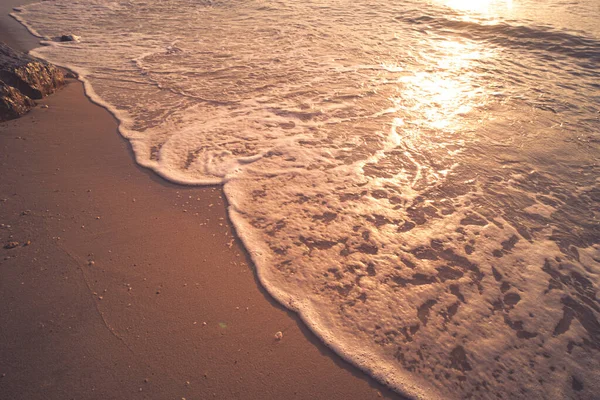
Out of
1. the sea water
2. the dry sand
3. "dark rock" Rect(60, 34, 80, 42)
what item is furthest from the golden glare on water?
"dark rock" Rect(60, 34, 80, 42)

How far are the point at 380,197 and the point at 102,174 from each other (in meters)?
2.60

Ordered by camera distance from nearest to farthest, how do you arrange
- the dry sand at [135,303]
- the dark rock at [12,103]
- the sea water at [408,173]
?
1. the dry sand at [135,303]
2. the sea water at [408,173]
3. the dark rock at [12,103]

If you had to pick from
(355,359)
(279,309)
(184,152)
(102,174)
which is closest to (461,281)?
(355,359)

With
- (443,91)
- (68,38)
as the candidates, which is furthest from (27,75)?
(443,91)

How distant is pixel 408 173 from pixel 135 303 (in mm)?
2553

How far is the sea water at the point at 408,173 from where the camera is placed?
1.99 meters

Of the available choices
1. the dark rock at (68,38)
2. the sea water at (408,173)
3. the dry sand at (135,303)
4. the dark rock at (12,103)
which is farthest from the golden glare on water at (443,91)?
the dark rock at (68,38)

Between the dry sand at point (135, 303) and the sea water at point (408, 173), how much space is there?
18 centimetres

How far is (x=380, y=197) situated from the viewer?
118 inches

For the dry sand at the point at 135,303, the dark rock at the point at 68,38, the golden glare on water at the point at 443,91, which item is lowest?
the dry sand at the point at 135,303

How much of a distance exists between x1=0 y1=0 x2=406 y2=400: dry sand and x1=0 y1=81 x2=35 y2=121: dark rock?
970mm

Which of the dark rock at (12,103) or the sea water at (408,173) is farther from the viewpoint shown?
the dark rock at (12,103)

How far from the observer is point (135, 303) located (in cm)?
210

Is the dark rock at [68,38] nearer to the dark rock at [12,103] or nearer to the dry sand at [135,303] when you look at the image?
the dark rock at [12,103]
